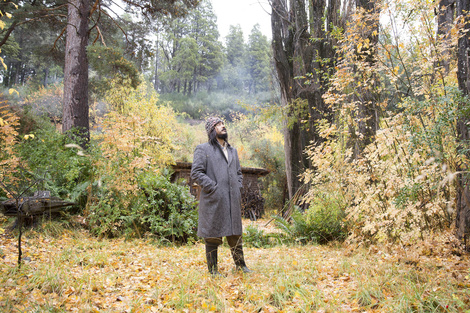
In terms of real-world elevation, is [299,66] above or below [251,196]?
above

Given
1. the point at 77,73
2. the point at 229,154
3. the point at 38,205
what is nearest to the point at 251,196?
the point at 77,73

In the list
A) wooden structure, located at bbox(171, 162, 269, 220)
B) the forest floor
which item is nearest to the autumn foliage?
the forest floor

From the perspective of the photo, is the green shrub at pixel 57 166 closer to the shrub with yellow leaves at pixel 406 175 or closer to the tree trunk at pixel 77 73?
the tree trunk at pixel 77 73

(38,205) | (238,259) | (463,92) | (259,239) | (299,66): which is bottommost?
(259,239)

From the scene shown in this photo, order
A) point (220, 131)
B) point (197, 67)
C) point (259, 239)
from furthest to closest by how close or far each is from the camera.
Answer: point (197, 67)
point (259, 239)
point (220, 131)

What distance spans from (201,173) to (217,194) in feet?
1.00

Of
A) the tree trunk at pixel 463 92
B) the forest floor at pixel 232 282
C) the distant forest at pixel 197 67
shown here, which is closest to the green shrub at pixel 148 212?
the forest floor at pixel 232 282

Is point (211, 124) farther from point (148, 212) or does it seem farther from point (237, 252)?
point (148, 212)

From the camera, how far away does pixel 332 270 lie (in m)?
3.81

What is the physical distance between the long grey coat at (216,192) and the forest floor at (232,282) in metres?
0.56

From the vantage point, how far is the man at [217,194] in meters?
3.62

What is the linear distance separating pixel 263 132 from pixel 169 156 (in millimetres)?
9849

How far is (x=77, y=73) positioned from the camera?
28.7ft

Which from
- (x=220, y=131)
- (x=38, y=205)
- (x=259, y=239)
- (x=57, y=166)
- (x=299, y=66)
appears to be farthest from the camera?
(x=299, y=66)
